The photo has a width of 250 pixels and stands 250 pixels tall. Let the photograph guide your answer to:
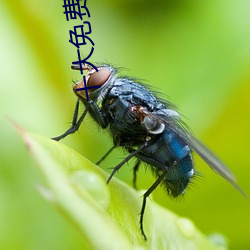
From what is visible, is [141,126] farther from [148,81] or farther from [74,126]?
[148,81]

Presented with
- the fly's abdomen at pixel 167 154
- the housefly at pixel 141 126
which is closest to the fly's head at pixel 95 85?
the housefly at pixel 141 126

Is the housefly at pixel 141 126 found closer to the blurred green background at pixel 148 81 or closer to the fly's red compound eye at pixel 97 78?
the fly's red compound eye at pixel 97 78

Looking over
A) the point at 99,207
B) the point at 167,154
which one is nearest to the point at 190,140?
the point at 167,154

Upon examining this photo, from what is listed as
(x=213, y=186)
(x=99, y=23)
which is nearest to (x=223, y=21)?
(x=99, y=23)

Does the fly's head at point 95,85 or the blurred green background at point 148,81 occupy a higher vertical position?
the fly's head at point 95,85

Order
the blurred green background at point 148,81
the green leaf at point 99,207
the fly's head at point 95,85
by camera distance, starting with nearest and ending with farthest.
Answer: the green leaf at point 99,207 → the fly's head at point 95,85 → the blurred green background at point 148,81

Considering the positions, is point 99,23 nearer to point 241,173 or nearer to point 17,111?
point 17,111
